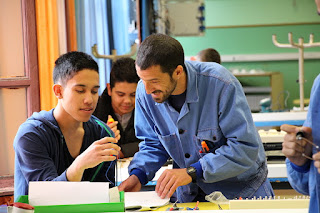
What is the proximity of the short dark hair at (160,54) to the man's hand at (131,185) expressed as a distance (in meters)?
0.48

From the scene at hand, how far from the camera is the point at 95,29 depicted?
4.89 meters

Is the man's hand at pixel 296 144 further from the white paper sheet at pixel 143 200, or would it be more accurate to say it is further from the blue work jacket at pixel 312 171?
the white paper sheet at pixel 143 200

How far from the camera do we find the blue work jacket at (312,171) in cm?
109

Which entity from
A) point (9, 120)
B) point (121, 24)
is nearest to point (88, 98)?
point (9, 120)

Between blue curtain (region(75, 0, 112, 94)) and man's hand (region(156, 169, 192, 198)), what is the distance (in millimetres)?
2764

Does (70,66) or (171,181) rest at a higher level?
(70,66)

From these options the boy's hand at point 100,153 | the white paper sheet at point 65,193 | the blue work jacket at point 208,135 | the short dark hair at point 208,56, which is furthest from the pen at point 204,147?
the short dark hair at point 208,56

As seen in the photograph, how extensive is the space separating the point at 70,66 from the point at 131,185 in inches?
22.0

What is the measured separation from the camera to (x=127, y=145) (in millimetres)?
3088

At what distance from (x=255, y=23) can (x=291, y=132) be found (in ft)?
28.4

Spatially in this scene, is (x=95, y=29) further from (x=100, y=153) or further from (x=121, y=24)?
(x=100, y=153)

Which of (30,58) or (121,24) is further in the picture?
(121,24)

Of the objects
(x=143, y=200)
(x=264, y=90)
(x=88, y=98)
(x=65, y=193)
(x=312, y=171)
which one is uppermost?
(x=88, y=98)

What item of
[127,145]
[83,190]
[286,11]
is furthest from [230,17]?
[83,190]
